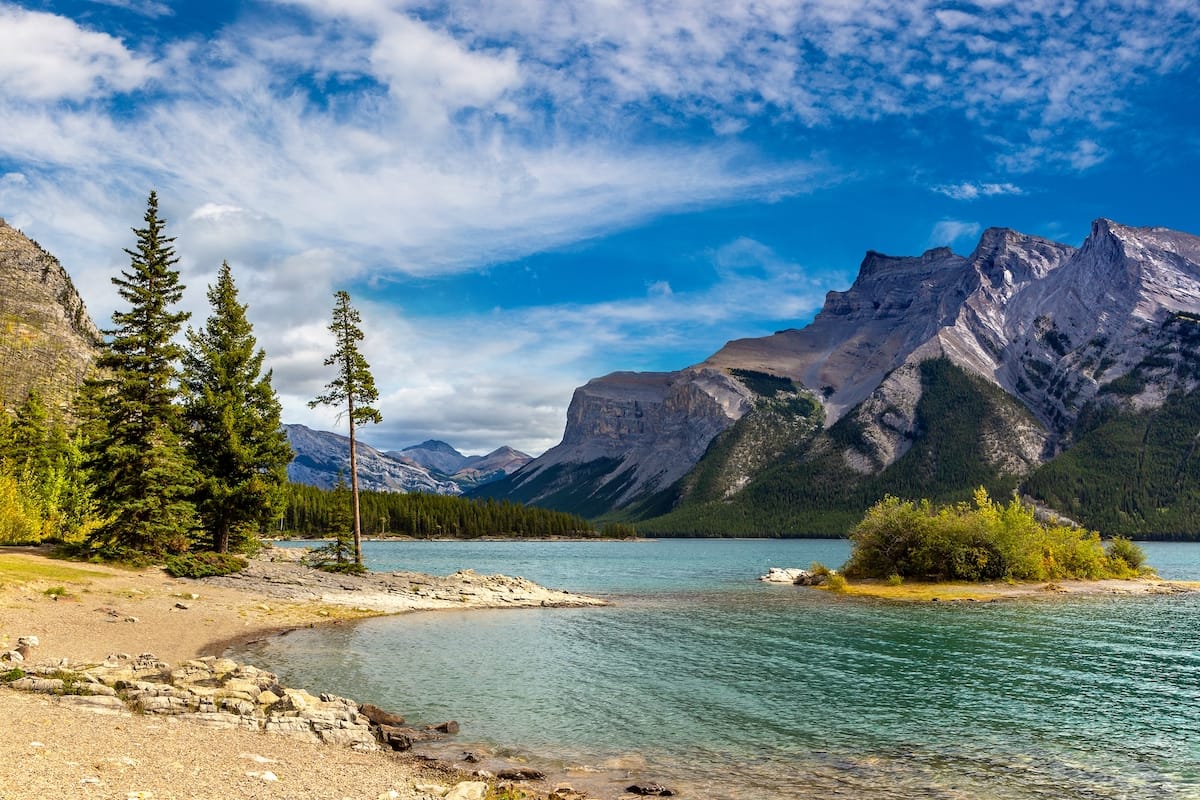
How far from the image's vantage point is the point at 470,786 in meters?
16.8

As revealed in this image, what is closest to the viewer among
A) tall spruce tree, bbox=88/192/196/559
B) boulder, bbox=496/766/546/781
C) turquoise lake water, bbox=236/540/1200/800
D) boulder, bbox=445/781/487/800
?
boulder, bbox=445/781/487/800

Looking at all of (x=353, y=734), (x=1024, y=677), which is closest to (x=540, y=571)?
(x=1024, y=677)

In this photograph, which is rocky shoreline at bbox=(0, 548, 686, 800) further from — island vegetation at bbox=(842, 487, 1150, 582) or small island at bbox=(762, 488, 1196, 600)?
island vegetation at bbox=(842, 487, 1150, 582)

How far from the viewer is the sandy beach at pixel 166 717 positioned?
14891 mm

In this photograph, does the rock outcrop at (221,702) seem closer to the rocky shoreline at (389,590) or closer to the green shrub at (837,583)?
the rocky shoreline at (389,590)

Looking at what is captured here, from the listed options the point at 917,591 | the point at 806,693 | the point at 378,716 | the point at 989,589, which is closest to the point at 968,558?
the point at 989,589

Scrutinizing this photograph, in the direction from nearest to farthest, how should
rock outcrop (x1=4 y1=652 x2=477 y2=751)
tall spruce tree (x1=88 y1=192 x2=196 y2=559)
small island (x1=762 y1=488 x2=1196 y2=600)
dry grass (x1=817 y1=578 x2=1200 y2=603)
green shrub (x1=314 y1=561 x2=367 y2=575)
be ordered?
rock outcrop (x1=4 y1=652 x2=477 y2=751)
tall spruce tree (x1=88 y1=192 x2=196 y2=559)
green shrub (x1=314 y1=561 x2=367 y2=575)
dry grass (x1=817 y1=578 x2=1200 y2=603)
small island (x1=762 y1=488 x2=1196 y2=600)

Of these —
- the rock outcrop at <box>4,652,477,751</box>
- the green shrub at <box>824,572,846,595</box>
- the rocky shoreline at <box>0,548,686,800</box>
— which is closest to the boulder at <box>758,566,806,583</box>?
the green shrub at <box>824,572,846,595</box>

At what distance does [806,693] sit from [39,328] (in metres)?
193

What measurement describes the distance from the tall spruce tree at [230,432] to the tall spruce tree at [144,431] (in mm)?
2895

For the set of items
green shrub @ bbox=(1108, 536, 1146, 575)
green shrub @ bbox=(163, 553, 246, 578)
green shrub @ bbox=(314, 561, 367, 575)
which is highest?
green shrub @ bbox=(163, 553, 246, 578)

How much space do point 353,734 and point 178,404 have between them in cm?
4245

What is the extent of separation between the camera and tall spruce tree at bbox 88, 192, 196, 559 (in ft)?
163

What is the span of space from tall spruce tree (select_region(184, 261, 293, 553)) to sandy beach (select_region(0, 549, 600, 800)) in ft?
17.3
